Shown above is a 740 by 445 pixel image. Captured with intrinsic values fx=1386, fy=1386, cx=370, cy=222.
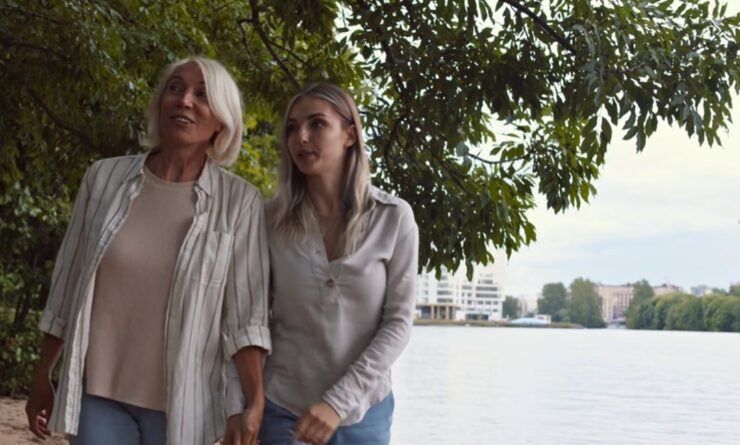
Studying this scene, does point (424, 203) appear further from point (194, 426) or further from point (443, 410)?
point (443, 410)

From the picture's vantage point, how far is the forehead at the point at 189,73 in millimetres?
3648

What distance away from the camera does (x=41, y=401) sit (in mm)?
3633

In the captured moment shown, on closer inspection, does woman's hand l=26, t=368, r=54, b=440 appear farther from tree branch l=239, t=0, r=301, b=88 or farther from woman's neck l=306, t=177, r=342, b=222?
tree branch l=239, t=0, r=301, b=88

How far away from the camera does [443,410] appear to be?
2688 centimetres

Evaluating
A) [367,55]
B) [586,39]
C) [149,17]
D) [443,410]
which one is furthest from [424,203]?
[443,410]

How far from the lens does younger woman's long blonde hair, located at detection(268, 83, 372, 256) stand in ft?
11.9

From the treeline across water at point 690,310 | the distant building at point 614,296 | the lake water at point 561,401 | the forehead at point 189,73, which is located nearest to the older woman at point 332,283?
the forehead at point 189,73

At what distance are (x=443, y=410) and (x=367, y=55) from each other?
19814 millimetres

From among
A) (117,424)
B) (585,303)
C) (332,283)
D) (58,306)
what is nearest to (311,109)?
(332,283)

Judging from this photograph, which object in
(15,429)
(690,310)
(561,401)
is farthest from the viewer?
(690,310)

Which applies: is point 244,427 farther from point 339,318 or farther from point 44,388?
point 44,388

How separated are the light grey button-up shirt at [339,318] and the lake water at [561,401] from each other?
16.9 metres

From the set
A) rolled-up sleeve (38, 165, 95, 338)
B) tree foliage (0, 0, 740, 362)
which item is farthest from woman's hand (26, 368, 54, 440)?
tree foliage (0, 0, 740, 362)

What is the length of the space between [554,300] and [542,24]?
70.5 metres
